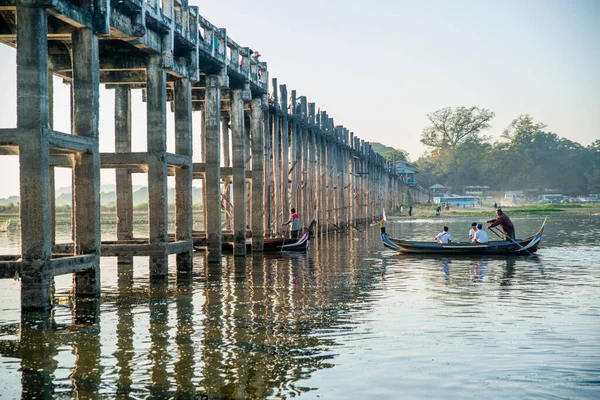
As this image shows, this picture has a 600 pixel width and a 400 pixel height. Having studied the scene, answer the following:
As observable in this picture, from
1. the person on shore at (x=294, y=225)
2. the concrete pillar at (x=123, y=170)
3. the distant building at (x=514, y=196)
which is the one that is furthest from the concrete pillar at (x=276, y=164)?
the distant building at (x=514, y=196)

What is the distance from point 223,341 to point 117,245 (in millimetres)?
7911

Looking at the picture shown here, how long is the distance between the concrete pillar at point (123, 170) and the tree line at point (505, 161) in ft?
427

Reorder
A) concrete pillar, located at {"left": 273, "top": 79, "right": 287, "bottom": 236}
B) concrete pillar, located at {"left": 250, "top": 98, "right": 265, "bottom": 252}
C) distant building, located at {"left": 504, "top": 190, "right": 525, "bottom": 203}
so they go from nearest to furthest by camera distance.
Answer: concrete pillar, located at {"left": 250, "top": 98, "right": 265, "bottom": 252} < concrete pillar, located at {"left": 273, "top": 79, "right": 287, "bottom": 236} < distant building, located at {"left": 504, "top": 190, "right": 525, "bottom": 203}

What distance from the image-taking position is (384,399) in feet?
29.1

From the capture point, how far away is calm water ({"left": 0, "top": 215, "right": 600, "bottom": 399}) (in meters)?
9.42

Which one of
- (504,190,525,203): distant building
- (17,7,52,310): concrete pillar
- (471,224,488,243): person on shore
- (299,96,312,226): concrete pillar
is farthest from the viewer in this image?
(504,190,525,203): distant building

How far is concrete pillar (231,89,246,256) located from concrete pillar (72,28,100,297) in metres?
10.6

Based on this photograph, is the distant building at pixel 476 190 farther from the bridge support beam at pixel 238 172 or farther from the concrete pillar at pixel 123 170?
the concrete pillar at pixel 123 170

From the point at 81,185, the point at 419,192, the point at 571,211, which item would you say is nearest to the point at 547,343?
the point at 81,185

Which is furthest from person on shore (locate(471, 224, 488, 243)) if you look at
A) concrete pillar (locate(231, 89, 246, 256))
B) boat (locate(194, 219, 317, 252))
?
concrete pillar (locate(231, 89, 246, 256))

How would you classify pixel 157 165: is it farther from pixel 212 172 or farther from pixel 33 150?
pixel 33 150

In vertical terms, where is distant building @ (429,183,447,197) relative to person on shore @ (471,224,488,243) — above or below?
above

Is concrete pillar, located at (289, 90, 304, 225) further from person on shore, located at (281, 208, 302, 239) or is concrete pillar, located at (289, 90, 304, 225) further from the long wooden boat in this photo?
the long wooden boat

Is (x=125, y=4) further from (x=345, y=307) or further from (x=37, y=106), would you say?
(x=345, y=307)
